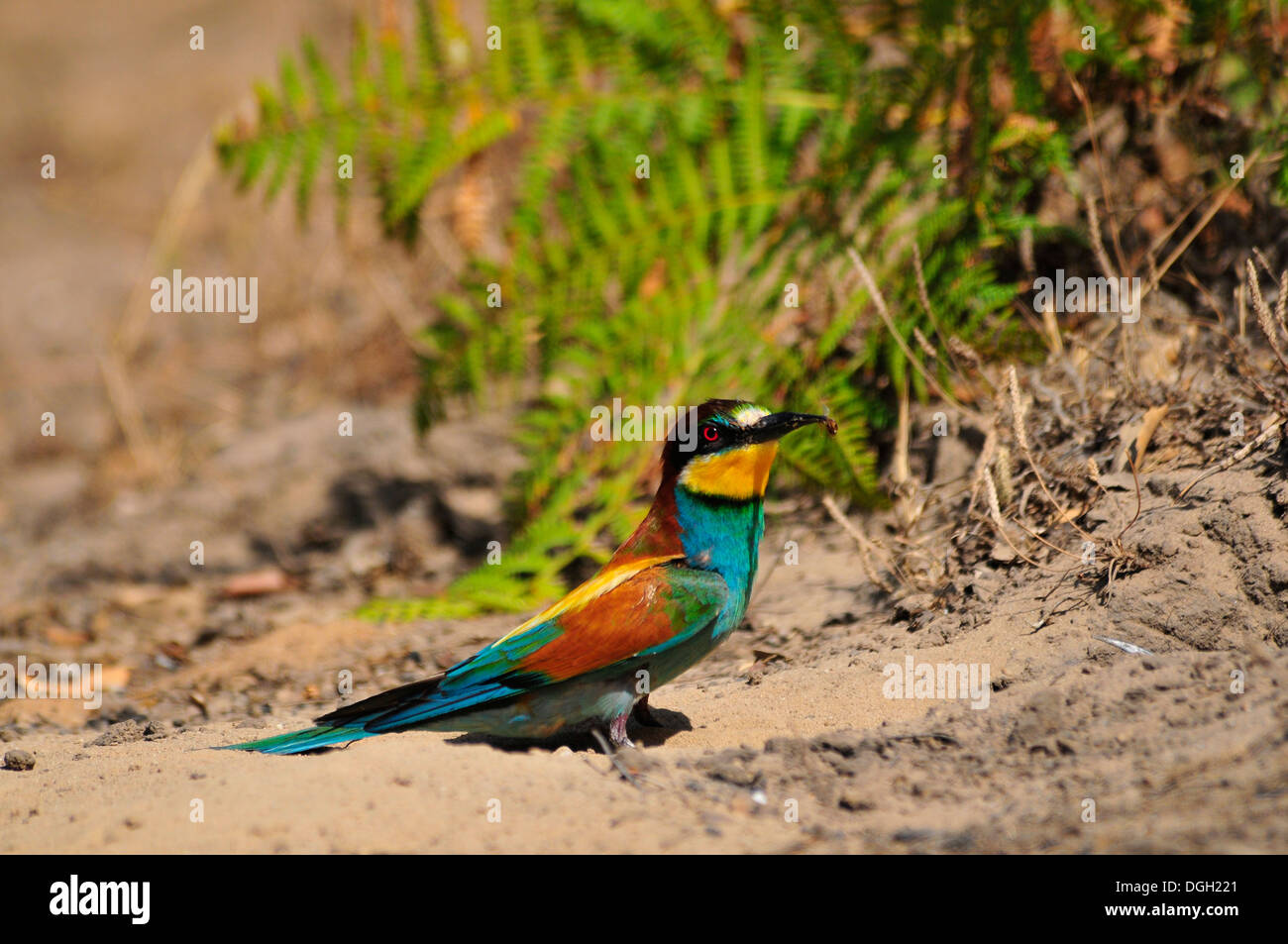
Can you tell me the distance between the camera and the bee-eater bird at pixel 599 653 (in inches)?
123

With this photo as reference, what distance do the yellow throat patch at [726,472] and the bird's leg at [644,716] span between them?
63 cm

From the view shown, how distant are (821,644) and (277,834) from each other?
186cm

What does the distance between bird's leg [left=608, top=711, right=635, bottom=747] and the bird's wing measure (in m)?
0.16

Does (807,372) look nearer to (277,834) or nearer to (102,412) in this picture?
(277,834)

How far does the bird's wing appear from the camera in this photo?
312 cm

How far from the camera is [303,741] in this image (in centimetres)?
310

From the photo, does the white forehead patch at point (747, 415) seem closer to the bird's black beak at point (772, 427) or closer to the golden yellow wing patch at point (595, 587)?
the bird's black beak at point (772, 427)

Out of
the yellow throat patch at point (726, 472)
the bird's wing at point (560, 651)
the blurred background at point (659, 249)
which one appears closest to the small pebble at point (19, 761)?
the bird's wing at point (560, 651)

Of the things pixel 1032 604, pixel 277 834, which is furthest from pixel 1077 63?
pixel 277 834

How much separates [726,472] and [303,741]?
4.51ft

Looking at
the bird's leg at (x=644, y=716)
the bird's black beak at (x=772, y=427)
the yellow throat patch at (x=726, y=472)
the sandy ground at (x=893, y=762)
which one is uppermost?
the bird's black beak at (x=772, y=427)

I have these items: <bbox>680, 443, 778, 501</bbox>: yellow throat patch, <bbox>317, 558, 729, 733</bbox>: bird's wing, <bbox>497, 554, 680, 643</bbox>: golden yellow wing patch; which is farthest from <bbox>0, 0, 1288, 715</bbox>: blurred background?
<bbox>317, 558, 729, 733</bbox>: bird's wing

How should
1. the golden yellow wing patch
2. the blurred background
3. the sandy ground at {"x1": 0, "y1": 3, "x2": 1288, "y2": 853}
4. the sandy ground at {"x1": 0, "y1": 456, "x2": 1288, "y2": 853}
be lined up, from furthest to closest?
the blurred background → the golden yellow wing patch → the sandy ground at {"x1": 0, "y1": 3, "x2": 1288, "y2": 853} → the sandy ground at {"x1": 0, "y1": 456, "x2": 1288, "y2": 853}

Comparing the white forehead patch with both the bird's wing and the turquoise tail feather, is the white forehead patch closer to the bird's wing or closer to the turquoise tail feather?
the bird's wing
